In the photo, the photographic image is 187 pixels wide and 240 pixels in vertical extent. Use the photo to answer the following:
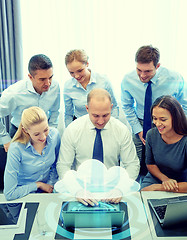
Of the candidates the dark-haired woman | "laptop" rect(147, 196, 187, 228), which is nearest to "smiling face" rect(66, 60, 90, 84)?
the dark-haired woman

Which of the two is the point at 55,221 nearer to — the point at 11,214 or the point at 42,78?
the point at 11,214

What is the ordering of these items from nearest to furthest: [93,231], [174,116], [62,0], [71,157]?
1. [93,231]
2. [174,116]
3. [71,157]
4. [62,0]

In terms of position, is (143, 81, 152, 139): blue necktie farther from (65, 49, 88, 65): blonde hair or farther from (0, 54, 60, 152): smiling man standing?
(0, 54, 60, 152): smiling man standing

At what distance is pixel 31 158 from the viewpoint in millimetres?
Result: 1867

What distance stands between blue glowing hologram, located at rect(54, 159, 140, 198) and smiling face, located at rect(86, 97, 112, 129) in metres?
0.29

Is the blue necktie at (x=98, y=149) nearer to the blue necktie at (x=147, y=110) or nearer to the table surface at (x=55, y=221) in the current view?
the table surface at (x=55, y=221)

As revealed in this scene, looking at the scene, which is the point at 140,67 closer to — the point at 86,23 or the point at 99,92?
the point at 99,92

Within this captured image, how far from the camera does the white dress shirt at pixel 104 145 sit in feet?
6.57

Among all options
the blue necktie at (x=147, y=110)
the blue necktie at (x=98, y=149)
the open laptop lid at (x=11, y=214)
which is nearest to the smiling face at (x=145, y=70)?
the blue necktie at (x=147, y=110)

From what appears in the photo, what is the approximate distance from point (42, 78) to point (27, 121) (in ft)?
1.68

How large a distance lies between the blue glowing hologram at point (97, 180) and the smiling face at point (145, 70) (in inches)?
28.6

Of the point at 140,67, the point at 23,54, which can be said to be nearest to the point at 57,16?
the point at 23,54

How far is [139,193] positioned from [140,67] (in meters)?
0.99

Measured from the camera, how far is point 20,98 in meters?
2.38
